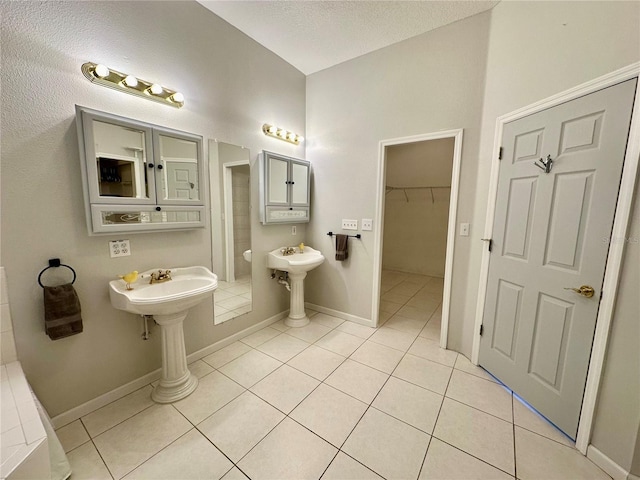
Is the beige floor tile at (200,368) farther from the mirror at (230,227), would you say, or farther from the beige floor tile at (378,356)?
the beige floor tile at (378,356)

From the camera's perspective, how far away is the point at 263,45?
255cm

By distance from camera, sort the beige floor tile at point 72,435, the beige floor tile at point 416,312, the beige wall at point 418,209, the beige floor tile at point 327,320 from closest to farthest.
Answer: the beige floor tile at point 72,435
the beige floor tile at point 327,320
the beige floor tile at point 416,312
the beige wall at point 418,209

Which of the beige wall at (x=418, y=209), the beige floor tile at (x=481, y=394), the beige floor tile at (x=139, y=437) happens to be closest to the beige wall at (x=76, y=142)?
the beige floor tile at (x=139, y=437)

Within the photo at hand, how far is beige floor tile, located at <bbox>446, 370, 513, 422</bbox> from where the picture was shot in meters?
1.75

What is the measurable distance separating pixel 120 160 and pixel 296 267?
1.71 m

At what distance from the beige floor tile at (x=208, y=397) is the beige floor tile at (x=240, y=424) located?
6cm

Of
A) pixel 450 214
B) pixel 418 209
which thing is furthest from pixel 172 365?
pixel 418 209

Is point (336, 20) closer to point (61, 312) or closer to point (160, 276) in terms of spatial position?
point (160, 276)

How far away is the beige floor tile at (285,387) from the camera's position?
5.83 feet

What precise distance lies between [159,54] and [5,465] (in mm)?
2369

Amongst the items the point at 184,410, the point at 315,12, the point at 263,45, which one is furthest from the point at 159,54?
the point at 184,410

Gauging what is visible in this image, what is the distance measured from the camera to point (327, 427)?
62.2 inches

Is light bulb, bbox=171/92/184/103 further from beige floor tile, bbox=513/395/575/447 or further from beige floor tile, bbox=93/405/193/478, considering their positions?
beige floor tile, bbox=513/395/575/447

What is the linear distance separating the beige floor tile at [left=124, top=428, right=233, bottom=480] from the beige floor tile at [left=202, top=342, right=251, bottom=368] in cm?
→ 75
